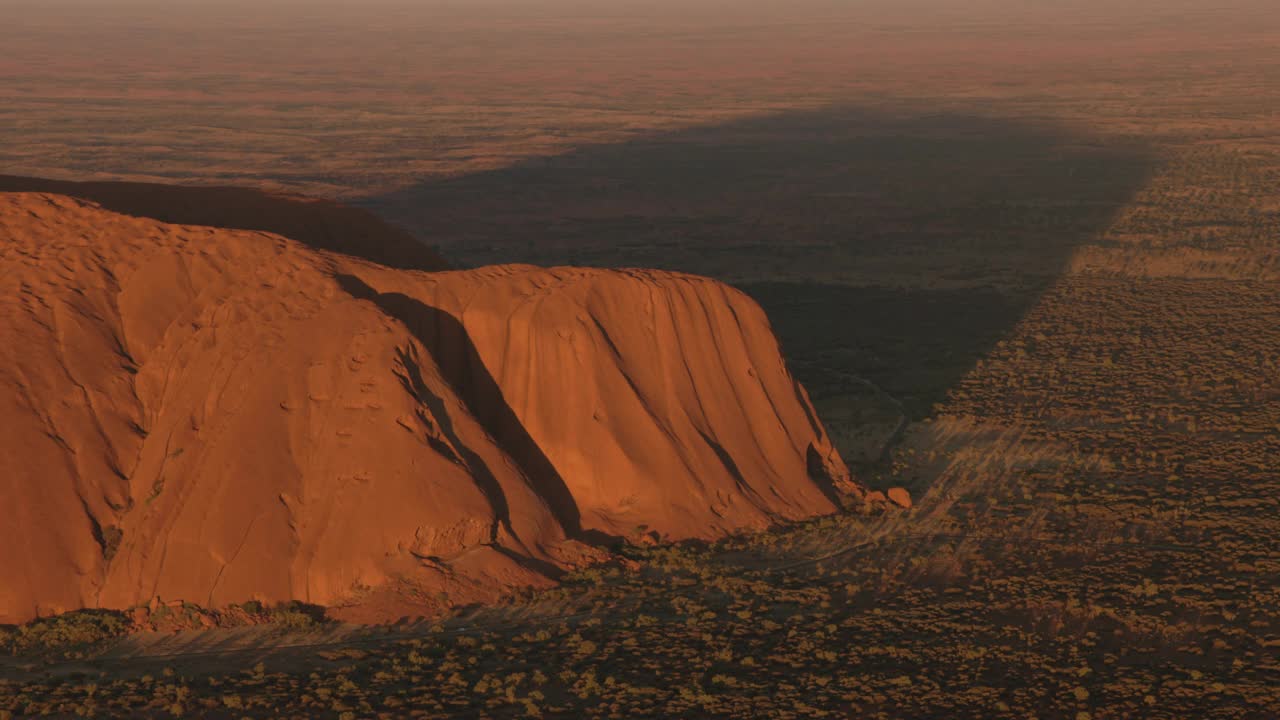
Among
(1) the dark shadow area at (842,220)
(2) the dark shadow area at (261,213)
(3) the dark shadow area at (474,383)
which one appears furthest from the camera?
(1) the dark shadow area at (842,220)

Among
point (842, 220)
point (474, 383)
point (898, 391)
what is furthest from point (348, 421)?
point (842, 220)

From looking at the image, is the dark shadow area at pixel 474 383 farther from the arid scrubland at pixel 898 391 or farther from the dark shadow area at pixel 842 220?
the dark shadow area at pixel 842 220

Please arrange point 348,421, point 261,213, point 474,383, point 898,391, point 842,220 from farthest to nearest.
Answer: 1. point 842,220
2. point 898,391
3. point 261,213
4. point 474,383
5. point 348,421

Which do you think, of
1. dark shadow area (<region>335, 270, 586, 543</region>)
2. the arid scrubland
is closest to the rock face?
dark shadow area (<region>335, 270, 586, 543</region>)

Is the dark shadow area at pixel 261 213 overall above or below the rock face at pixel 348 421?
above

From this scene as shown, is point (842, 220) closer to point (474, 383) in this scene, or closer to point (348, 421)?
point (474, 383)

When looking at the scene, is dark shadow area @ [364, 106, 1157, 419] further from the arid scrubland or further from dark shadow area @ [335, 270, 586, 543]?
dark shadow area @ [335, 270, 586, 543]

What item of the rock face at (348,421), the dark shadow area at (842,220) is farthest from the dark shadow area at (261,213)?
the dark shadow area at (842,220)
